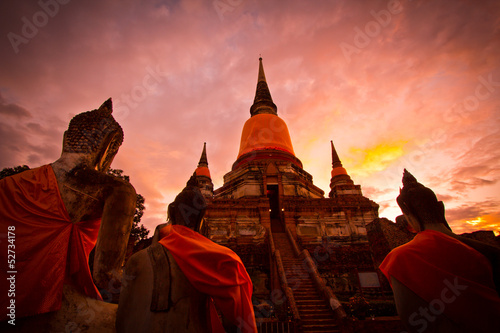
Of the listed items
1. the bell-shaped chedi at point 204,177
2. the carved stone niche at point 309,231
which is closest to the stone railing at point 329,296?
the carved stone niche at point 309,231

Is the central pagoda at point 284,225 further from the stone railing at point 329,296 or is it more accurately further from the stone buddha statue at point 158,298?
the stone buddha statue at point 158,298

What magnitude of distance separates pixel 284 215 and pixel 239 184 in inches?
224

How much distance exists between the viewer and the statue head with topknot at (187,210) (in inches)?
85.9

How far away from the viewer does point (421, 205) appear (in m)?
2.54

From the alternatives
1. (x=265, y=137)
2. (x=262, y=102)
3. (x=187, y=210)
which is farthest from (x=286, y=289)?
(x=262, y=102)

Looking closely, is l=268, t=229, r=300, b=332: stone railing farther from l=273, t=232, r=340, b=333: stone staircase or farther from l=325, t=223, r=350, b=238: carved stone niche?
l=325, t=223, r=350, b=238: carved stone niche

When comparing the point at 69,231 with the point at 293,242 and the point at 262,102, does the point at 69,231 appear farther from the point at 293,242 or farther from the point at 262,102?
the point at 262,102

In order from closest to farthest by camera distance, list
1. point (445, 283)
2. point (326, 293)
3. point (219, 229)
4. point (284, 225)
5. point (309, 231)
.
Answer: point (445, 283), point (326, 293), point (219, 229), point (309, 231), point (284, 225)

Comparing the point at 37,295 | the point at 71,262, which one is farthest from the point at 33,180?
the point at 37,295

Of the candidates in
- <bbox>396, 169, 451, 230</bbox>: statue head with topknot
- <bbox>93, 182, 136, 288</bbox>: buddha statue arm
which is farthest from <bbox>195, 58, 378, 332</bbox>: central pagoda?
<bbox>93, 182, 136, 288</bbox>: buddha statue arm

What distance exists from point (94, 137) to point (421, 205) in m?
3.65

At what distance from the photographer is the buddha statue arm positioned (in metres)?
2.01

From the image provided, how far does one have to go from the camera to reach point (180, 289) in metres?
1.76

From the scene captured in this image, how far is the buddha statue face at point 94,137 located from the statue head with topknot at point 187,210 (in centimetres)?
102
